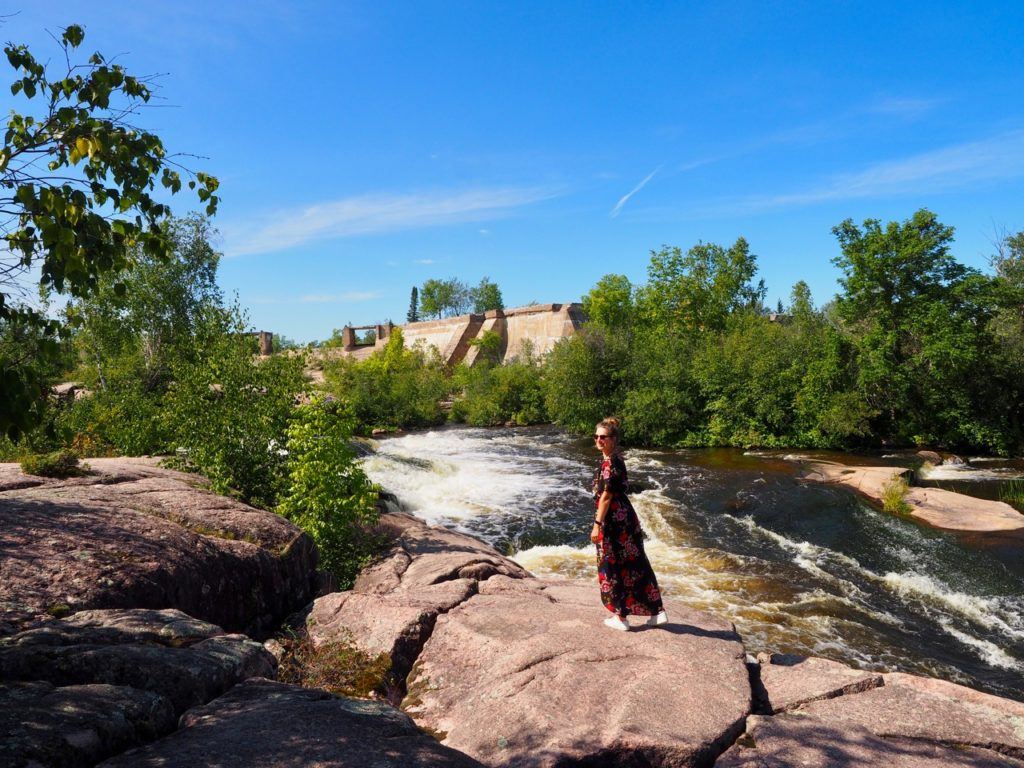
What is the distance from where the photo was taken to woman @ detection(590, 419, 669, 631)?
5148 mm

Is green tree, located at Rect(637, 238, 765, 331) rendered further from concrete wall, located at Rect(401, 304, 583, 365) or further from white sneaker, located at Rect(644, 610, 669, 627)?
white sneaker, located at Rect(644, 610, 669, 627)

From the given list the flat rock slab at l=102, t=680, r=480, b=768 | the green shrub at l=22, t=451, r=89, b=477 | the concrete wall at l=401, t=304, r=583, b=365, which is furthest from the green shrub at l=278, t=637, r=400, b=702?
the concrete wall at l=401, t=304, r=583, b=365

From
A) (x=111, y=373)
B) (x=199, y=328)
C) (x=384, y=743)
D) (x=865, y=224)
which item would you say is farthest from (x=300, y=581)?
(x=865, y=224)

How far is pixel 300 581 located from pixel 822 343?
71.8ft

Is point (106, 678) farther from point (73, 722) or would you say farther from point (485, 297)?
point (485, 297)

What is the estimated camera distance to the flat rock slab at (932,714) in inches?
143

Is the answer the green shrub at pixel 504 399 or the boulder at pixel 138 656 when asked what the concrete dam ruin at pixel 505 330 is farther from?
the boulder at pixel 138 656

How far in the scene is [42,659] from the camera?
3.20 m

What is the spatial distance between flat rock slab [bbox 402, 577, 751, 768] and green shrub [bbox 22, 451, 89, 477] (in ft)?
16.3

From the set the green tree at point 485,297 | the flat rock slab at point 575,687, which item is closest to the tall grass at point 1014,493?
the flat rock slab at point 575,687

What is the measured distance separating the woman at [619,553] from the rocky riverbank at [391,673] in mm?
192

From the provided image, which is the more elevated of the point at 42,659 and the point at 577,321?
the point at 577,321

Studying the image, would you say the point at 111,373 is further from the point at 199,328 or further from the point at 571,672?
the point at 571,672

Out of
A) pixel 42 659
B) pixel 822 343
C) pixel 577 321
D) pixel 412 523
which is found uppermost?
pixel 577 321
